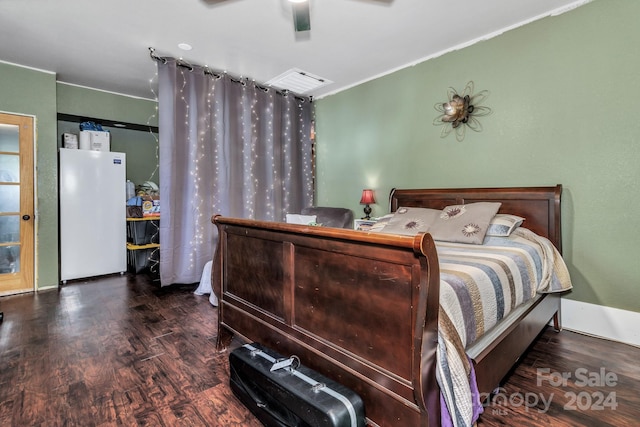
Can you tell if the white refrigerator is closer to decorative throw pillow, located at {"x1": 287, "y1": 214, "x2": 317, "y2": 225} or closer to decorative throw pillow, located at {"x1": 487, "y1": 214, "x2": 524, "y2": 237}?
decorative throw pillow, located at {"x1": 287, "y1": 214, "x2": 317, "y2": 225}

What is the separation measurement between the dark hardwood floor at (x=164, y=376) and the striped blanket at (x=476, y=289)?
466mm

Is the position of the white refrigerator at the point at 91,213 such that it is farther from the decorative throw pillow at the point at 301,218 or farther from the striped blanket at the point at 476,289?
the striped blanket at the point at 476,289

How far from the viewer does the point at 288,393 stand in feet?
4.37

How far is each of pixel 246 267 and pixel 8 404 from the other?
1.38 m

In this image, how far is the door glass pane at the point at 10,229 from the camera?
3537mm

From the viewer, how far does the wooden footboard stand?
1072mm

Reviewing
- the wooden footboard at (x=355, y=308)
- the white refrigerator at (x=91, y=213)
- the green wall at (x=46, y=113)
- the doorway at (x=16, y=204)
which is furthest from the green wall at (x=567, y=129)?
the doorway at (x=16, y=204)

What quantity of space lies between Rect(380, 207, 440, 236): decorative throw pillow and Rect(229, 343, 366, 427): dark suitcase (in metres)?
1.64

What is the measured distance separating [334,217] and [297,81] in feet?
6.19

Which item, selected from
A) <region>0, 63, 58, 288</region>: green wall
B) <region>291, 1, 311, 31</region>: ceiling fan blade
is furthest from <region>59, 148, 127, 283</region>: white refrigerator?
<region>291, 1, 311, 31</region>: ceiling fan blade

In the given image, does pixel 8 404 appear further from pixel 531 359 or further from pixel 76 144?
pixel 76 144

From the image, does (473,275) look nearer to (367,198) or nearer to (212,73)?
(367,198)

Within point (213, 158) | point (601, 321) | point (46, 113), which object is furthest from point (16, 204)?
point (601, 321)

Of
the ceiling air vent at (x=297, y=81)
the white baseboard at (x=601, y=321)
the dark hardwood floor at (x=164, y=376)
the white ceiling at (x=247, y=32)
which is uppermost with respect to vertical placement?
the ceiling air vent at (x=297, y=81)
